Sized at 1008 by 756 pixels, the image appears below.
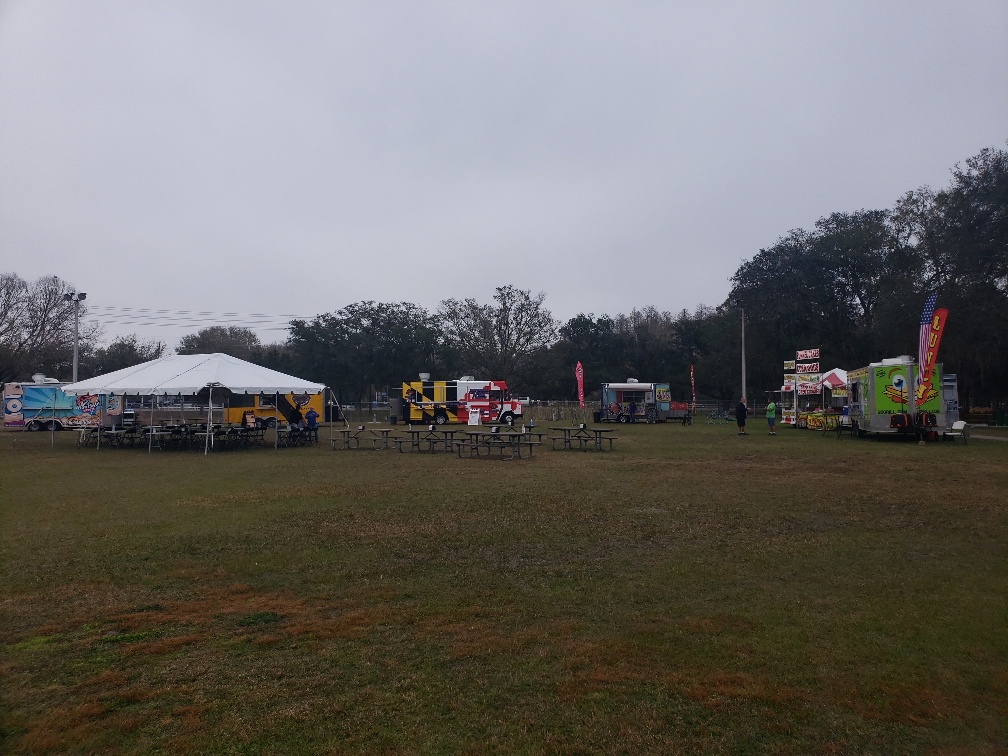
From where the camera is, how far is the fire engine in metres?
33.1

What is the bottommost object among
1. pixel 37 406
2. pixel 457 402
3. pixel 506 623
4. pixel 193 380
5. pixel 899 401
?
pixel 506 623

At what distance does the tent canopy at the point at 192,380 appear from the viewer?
730 inches

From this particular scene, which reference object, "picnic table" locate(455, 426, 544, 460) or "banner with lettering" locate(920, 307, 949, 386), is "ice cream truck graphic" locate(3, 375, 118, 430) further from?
"banner with lettering" locate(920, 307, 949, 386)

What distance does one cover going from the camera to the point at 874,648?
426 cm

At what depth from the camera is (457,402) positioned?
3356cm

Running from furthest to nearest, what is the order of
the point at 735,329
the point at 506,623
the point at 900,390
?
1. the point at 735,329
2. the point at 900,390
3. the point at 506,623

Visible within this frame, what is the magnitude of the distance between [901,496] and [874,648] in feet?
22.8

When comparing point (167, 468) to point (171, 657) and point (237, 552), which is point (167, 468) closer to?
point (237, 552)

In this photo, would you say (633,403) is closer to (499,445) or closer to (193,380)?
(499,445)

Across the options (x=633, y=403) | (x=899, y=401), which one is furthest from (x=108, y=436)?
(x=899, y=401)

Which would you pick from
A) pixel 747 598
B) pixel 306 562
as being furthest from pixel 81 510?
pixel 747 598

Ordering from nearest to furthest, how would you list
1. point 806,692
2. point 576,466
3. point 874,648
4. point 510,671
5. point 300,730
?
1. point 300,730
2. point 806,692
3. point 510,671
4. point 874,648
5. point 576,466

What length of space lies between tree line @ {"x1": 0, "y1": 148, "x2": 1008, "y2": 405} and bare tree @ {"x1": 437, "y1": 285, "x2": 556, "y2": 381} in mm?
107

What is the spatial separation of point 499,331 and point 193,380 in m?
34.6
